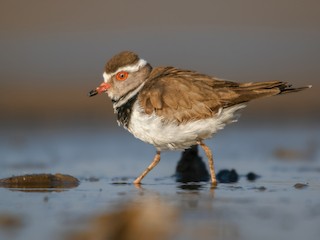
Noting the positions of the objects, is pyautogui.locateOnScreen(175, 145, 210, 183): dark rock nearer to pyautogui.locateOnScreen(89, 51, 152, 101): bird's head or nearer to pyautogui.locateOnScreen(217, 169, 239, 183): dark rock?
pyautogui.locateOnScreen(217, 169, 239, 183): dark rock

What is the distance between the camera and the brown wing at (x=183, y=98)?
888 cm

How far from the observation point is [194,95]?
8.96 metres

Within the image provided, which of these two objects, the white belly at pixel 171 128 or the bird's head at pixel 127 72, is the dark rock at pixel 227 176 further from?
the bird's head at pixel 127 72

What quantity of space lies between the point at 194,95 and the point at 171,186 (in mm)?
1061

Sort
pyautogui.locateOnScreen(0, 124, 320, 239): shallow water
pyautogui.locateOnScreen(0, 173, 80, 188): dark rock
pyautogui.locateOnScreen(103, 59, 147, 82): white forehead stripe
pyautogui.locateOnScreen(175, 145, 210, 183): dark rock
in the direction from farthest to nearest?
pyautogui.locateOnScreen(175, 145, 210, 183): dark rock
pyautogui.locateOnScreen(103, 59, 147, 82): white forehead stripe
pyautogui.locateOnScreen(0, 173, 80, 188): dark rock
pyautogui.locateOnScreen(0, 124, 320, 239): shallow water

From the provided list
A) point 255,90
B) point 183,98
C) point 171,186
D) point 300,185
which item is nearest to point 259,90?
point 255,90

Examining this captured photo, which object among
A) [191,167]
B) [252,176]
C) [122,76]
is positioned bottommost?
[252,176]

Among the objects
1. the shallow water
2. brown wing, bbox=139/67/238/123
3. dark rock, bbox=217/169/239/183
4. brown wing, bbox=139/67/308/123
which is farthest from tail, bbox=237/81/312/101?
dark rock, bbox=217/169/239/183

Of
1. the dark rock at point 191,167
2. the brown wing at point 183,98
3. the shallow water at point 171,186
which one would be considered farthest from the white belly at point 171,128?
the dark rock at point 191,167

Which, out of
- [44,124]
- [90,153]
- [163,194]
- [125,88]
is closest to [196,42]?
[44,124]

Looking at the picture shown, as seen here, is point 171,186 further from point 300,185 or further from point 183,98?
point 300,185

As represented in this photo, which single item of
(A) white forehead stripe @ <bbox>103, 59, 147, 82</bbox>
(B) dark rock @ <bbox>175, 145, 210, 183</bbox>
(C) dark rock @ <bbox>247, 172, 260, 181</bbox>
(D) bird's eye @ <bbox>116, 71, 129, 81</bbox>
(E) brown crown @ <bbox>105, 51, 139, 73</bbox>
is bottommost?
(C) dark rock @ <bbox>247, 172, 260, 181</bbox>

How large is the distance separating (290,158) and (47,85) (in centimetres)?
895

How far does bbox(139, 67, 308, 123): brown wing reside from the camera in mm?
8883
